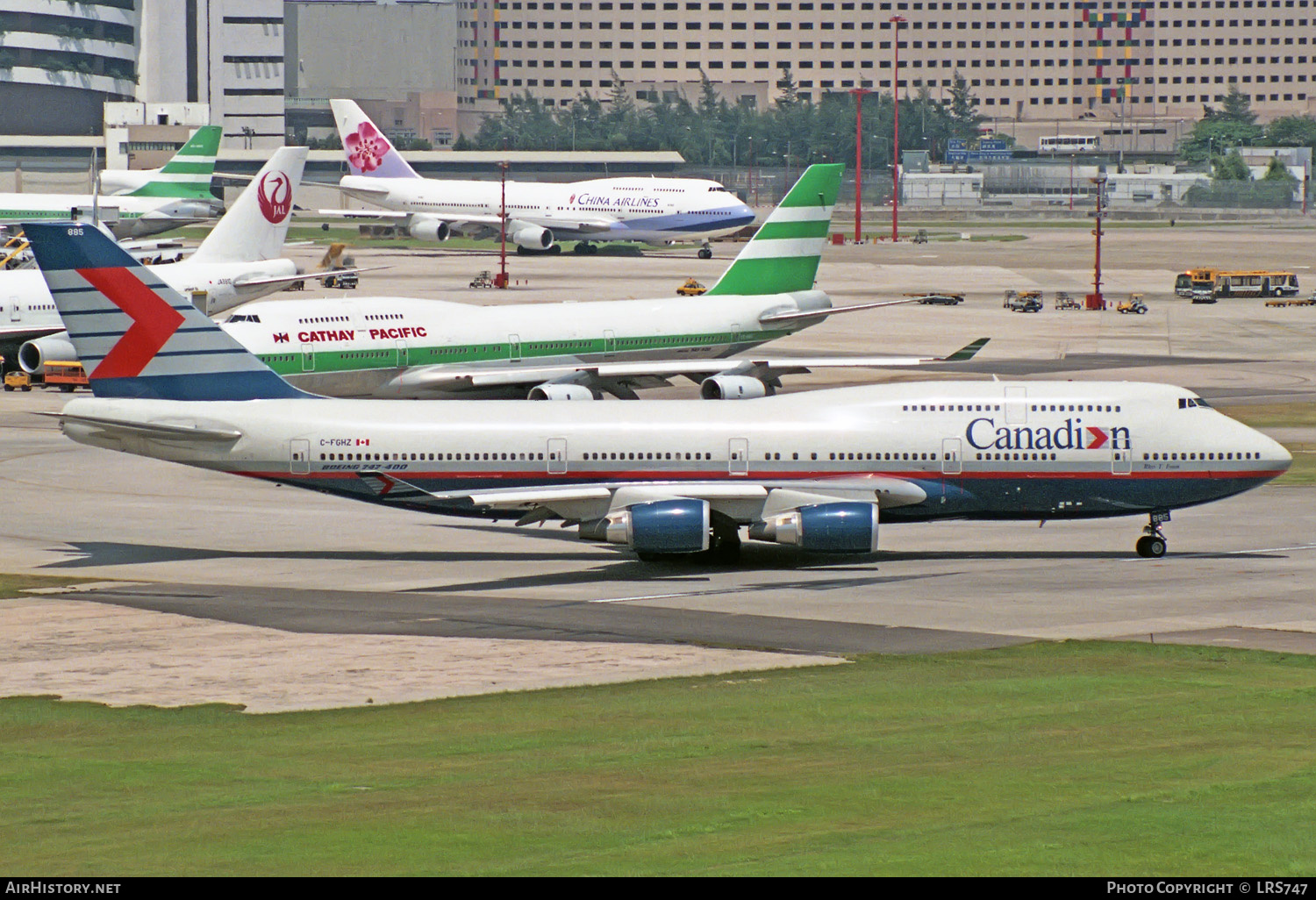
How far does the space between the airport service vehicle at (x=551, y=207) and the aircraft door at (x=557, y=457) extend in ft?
432

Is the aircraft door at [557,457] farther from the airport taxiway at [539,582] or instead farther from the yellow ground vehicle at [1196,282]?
the yellow ground vehicle at [1196,282]

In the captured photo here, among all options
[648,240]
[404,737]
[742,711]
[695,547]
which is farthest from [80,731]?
[648,240]

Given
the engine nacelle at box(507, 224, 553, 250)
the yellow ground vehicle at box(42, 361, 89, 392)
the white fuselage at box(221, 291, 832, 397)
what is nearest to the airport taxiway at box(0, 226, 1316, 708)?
the white fuselage at box(221, 291, 832, 397)

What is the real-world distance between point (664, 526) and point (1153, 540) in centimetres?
1387

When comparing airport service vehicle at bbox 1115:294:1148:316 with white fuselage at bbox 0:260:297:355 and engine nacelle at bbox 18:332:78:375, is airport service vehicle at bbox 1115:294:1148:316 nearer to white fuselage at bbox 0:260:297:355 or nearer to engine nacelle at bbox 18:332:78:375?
white fuselage at bbox 0:260:297:355

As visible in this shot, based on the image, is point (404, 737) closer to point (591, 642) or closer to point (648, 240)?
point (591, 642)

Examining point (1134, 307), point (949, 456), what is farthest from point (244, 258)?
point (1134, 307)

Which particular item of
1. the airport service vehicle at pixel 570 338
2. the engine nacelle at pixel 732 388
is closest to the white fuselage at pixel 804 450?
the airport service vehicle at pixel 570 338

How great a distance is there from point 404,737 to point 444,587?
1695 cm

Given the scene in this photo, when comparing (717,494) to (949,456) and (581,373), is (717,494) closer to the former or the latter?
(949,456)

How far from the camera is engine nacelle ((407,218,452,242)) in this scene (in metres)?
182

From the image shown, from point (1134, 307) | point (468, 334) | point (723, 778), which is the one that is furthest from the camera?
point (1134, 307)

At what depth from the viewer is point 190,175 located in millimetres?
163250

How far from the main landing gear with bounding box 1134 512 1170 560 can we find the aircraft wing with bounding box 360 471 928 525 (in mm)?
6646
